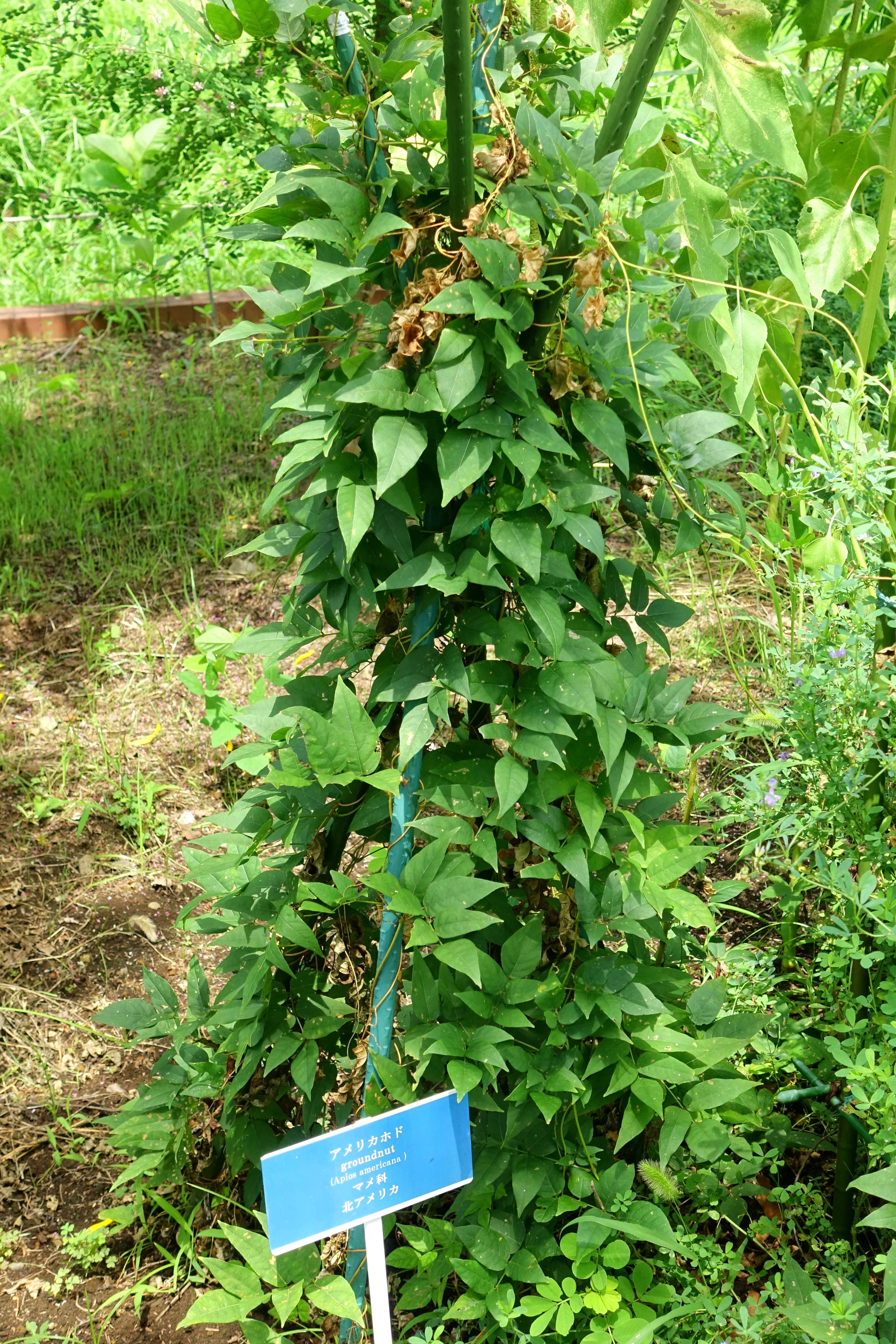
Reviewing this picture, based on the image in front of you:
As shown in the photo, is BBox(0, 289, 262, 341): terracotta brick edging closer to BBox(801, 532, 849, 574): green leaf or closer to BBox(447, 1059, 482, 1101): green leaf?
BBox(801, 532, 849, 574): green leaf

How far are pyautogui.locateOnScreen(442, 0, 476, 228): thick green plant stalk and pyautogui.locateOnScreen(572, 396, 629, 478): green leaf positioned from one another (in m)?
0.24

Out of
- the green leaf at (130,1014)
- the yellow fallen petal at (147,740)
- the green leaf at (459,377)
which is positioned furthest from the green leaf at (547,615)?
the yellow fallen petal at (147,740)

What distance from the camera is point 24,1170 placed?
6.66 feet

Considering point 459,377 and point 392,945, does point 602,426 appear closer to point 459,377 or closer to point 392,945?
point 459,377

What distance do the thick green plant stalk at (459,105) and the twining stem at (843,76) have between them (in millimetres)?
905

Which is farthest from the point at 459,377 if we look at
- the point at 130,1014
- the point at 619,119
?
the point at 130,1014

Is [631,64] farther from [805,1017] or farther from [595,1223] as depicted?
[805,1017]

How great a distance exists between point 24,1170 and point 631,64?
1.95 meters

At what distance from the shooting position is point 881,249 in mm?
1693

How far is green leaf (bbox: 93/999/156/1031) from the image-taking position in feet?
5.80

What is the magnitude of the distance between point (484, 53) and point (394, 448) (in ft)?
1.68

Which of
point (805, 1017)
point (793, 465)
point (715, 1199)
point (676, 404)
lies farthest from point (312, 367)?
point (805, 1017)

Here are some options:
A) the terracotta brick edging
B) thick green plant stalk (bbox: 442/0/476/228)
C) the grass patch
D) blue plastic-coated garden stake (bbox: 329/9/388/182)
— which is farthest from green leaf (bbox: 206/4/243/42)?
the terracotta brick edging

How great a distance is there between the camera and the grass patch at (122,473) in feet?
11.9
